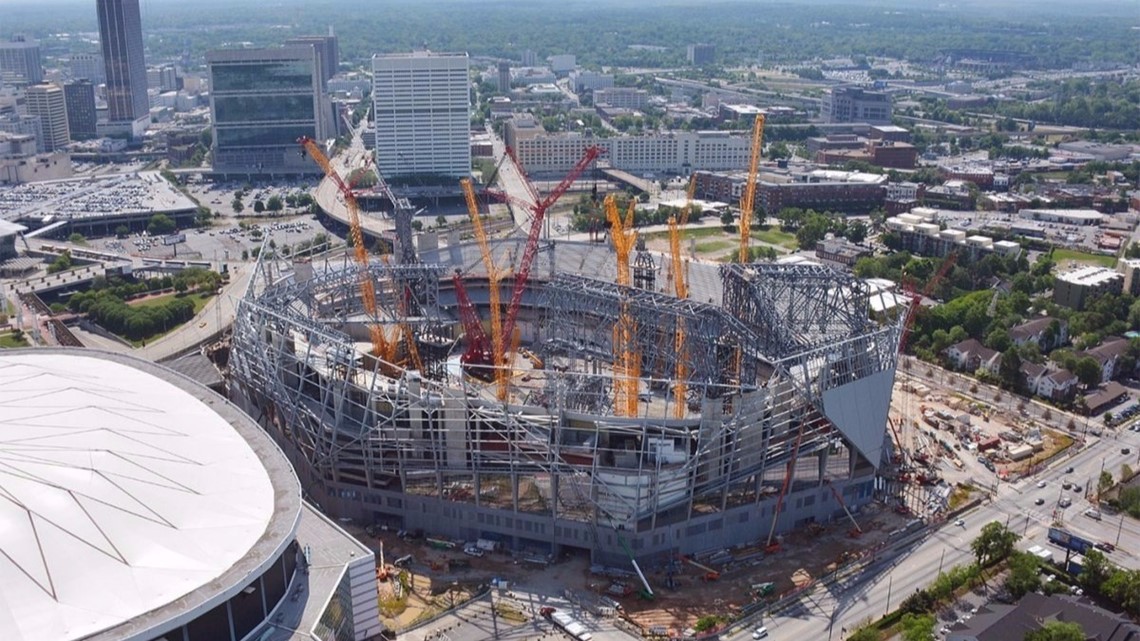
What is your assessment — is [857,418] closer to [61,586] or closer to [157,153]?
[61,586]

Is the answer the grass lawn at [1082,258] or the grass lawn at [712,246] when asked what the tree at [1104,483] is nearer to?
the grass lawn at [1082,258]

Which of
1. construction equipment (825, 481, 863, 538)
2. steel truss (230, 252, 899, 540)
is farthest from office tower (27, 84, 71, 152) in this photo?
construction equipment (825, 481, 863, 538)

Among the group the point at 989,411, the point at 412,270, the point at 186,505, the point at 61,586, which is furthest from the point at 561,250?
the point at 61,586

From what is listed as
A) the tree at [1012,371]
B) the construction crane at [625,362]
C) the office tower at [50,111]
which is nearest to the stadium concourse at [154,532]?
the construction crane at [625,362]

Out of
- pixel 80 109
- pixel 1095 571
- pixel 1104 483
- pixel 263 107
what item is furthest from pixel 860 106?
pixel 1095 571

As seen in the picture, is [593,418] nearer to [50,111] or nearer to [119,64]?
[50,111]
